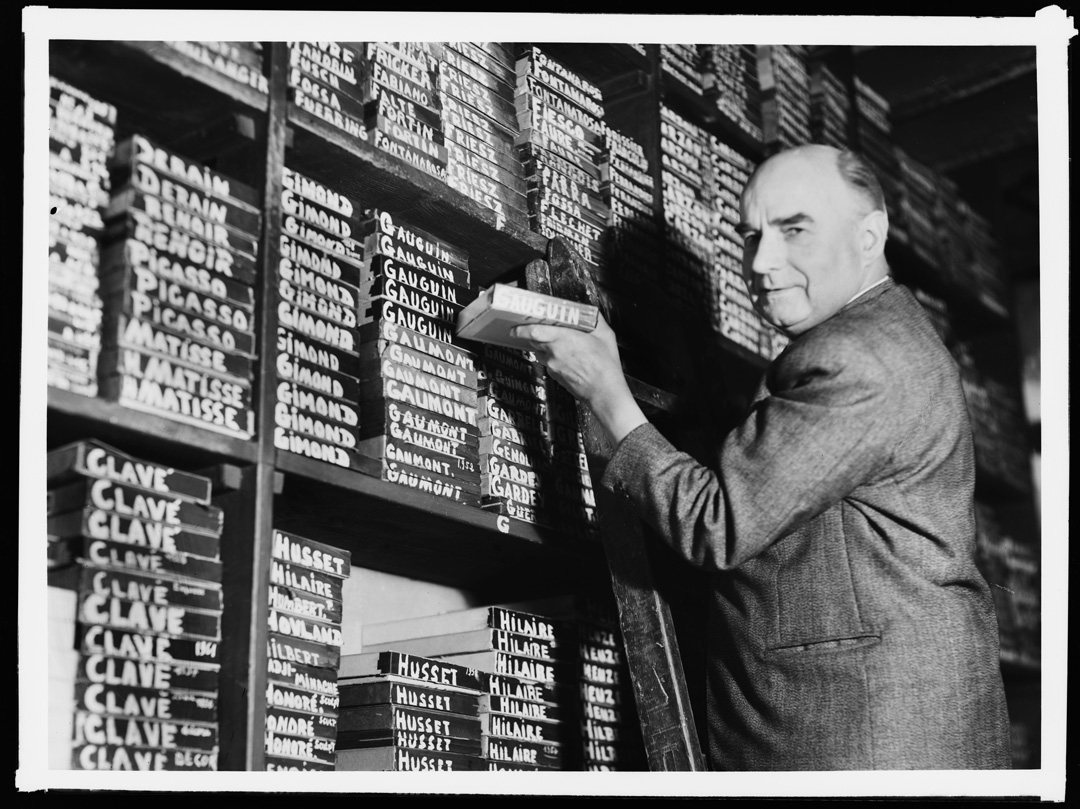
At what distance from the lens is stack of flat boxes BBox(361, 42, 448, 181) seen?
1.90 metres

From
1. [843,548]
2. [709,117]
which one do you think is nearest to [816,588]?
[843,548]

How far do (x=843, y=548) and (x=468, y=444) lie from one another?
599 mm

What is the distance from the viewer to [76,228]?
1456 mm

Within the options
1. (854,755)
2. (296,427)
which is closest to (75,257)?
(296,427)

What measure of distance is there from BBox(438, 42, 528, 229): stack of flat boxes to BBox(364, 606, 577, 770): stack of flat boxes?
0.64m

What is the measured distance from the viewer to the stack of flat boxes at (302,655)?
161 centimetres

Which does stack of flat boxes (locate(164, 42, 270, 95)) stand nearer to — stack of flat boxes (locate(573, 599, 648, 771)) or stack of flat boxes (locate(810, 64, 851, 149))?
stack of flat boxes (locate(573, 599, 648, 771))

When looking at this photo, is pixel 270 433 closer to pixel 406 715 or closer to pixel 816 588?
pixel 406 715

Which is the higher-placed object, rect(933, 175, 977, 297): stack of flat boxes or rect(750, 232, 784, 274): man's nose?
rect(933, 175, 977, 297): stack of flat boxes

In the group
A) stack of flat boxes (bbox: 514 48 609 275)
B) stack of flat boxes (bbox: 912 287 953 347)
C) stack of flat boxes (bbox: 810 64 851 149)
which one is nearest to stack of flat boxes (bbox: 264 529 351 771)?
stack of flat boxes (bbox: 514 48 609 275)

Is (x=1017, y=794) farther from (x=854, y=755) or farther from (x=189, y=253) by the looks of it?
(x=189, y=253)

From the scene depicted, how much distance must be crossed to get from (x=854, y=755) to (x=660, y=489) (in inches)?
16.5

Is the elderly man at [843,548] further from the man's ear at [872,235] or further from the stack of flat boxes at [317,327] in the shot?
the stack of flat boxes at [317,327]

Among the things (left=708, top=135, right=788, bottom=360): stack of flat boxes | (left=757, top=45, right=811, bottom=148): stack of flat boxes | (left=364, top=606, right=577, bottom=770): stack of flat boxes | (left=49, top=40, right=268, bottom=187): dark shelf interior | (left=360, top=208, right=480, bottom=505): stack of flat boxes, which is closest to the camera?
(left=49, top=40, right=268, bottom=187): dark shelf interior
